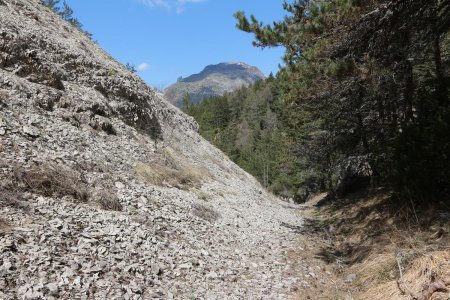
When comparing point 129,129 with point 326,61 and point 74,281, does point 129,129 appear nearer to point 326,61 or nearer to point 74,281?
point 326,61

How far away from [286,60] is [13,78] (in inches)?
436

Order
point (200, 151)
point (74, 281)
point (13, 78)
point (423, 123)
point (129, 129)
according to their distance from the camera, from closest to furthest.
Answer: point (74, 281) < point (423, 123) < point (13, 78) < point (129, 129) < point (200, 151)

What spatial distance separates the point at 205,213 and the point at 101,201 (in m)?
4.22

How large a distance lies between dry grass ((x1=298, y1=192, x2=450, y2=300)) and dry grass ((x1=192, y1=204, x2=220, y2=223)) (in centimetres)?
374

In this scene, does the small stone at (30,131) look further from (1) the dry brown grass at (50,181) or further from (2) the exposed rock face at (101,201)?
(1) the dry brown grass at (50,181)

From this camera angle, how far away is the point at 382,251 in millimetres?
9523

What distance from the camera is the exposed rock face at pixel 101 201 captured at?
7383 millimetres

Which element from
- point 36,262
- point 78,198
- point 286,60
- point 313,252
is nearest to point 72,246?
point 36,262

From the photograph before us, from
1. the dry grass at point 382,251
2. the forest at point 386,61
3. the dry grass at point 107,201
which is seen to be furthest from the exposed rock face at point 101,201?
the forest at point 386,61

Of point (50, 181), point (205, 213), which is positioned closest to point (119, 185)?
point (50, 181)

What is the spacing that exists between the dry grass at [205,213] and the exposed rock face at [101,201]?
8 centimetres

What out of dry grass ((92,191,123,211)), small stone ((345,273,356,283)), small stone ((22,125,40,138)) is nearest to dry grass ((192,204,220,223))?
dry grass ((92,191,123,211))

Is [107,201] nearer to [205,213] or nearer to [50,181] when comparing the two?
[50,181]

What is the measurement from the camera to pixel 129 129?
A: 18.8 m
